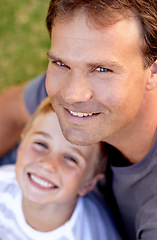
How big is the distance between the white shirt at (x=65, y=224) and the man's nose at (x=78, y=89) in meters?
1.18

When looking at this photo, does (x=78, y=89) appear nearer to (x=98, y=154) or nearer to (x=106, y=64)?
(x=106, y=64)

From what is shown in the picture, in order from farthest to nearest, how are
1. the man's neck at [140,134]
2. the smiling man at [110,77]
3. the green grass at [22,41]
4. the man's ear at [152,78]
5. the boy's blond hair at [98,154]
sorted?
1. the green grass at [22,41]
2. the boy's blond hair at [98,154]
3. the man's neck at [140,134]
4. the man's ear at [152,78]
5. the smiling man at [110,77]

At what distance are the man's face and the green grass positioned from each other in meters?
2.56

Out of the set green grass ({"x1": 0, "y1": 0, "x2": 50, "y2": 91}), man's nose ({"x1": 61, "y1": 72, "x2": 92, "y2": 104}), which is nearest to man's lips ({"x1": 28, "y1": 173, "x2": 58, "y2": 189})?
man's nose ({"x1": 61, "y1": 72, "x2": 92, "y2": 104})

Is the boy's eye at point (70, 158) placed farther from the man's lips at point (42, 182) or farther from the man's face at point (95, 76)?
the man's face at point (95, 76)

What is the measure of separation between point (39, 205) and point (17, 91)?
1188 mm

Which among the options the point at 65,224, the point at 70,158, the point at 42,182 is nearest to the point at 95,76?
the point at 70,158

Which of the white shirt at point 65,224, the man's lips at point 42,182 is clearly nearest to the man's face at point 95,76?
the man's lips at point 42,182

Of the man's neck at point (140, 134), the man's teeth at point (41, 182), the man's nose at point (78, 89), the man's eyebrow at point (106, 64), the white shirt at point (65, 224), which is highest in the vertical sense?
the man's eyebrow at point (106, 64)

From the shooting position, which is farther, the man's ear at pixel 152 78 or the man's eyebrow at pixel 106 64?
the man's ear at pixel 152 78

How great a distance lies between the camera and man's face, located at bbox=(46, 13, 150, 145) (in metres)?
1.74

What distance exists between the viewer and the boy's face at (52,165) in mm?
2402

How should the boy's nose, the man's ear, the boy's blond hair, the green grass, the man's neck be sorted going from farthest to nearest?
the green grass < the boy's blond hair < the boy's nose < the man's neck < the man's ear

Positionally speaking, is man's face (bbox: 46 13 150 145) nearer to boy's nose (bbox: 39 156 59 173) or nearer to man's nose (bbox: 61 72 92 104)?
man's nose (bbox: 61 72 92 104)
